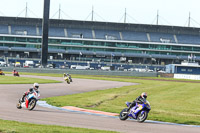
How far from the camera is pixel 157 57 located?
131m

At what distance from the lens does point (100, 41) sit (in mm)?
128125

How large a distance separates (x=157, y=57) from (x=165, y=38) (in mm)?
7635

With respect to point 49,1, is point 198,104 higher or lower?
lower

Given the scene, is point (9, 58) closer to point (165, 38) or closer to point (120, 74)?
point (120, 74)

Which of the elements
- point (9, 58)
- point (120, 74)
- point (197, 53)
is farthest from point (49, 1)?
point (197, 53)

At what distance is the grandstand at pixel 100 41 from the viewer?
127m

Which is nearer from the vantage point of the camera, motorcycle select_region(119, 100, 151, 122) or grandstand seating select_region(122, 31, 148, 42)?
motorcycle select_region(119, 100, 151, 122)

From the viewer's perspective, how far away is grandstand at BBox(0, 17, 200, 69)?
126875 millimetres

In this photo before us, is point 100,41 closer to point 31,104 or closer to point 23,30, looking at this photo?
point 23,30

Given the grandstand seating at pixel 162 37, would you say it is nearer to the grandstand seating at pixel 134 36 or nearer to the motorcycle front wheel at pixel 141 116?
the grandstand seating at pixel 134 36

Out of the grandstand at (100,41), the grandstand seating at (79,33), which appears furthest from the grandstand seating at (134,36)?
the grandstand seating at (79,33)

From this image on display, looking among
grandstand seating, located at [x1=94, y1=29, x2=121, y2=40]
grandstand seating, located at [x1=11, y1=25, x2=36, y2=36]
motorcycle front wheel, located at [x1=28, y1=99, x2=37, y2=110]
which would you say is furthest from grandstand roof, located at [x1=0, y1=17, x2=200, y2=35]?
motorcycle front wheel, located at [x1=28, y1=99, x2=37, y2=110]

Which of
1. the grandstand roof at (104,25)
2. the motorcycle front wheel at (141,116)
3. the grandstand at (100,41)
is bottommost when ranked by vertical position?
the motorcycle front wheel at (141,116)

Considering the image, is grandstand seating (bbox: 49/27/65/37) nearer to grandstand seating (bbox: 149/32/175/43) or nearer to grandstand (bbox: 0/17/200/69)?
grandstand (bbox: 0/17/200/69)
